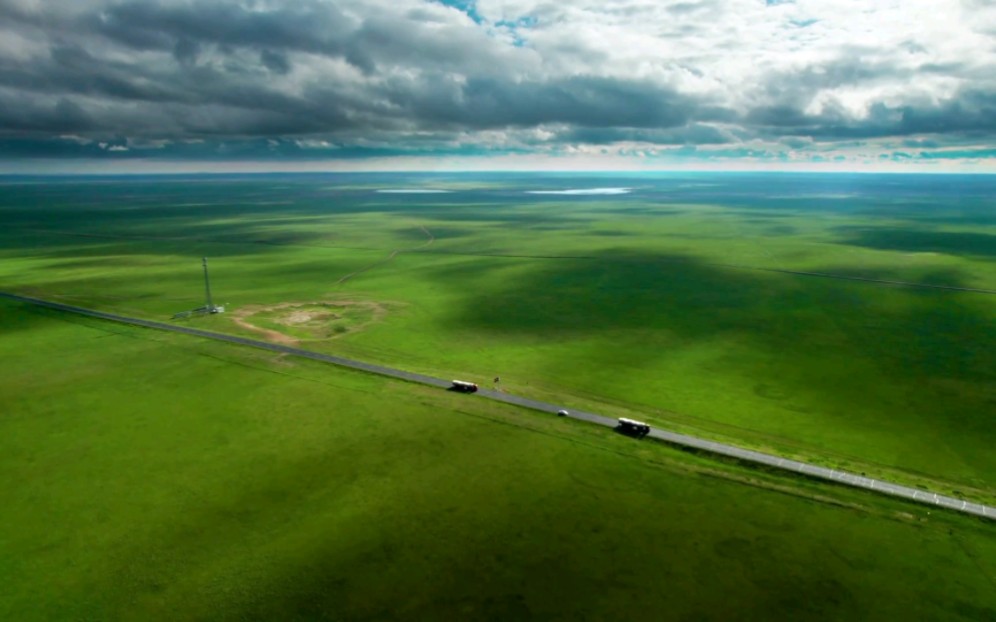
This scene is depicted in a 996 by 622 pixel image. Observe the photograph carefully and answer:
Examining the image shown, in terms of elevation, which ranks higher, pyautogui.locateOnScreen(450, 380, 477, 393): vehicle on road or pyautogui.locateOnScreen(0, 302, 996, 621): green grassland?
pyautogui.locateOnScreen(450, 380, 477, 393): vehicle on road

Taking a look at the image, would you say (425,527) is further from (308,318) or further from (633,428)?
(308,318)

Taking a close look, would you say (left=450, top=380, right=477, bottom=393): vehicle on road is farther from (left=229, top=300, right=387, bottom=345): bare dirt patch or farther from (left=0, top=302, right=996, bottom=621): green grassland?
(left=229, top=300, right=387, bottom=345): bare dirt patch

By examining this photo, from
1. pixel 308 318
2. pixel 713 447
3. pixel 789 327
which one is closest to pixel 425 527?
pixel 713 447

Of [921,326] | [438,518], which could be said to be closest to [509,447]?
[438,518]

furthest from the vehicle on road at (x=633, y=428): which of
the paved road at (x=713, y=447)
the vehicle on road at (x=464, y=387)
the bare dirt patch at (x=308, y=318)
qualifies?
the bare dirt patch at (x=308, y=318)

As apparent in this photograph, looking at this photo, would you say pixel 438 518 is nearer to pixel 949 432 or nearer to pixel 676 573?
pixel 676 573

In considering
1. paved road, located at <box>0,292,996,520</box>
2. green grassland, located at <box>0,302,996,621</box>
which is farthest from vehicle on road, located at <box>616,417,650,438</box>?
green grassland, located at <box>0,302,996,621</box>
